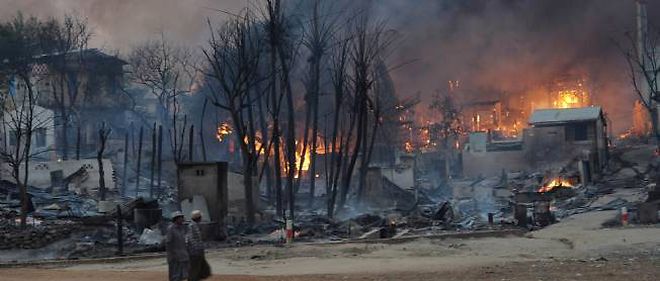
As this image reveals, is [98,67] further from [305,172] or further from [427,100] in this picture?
[427,100]

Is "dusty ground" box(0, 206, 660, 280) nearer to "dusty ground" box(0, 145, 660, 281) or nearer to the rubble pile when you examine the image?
"dusty ground" box(0, 145, 660, 281)

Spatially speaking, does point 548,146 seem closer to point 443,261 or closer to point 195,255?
point 443,261

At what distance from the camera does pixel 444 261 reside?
44.0 ft

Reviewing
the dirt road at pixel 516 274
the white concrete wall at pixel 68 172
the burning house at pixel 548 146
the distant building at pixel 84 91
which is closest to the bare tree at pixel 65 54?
the distant building at pixel 84 91

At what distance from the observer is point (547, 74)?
7262 cm

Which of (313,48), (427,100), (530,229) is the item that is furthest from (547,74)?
(530,229)

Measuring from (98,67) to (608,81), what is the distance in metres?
47.1

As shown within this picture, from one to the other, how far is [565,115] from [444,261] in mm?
37444

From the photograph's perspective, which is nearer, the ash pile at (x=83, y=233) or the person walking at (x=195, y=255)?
the person walking at (x=195, y=255)

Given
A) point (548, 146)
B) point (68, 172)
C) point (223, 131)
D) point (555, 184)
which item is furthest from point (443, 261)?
point (223, 131)

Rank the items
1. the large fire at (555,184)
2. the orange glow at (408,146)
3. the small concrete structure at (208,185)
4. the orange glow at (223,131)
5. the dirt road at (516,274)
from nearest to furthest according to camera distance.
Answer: the dirt road at (516,274) → the small concrete structure at (208,185) → the large fire at (555,184) → the orange glow at (223,131) → the orange glow at (408,146)

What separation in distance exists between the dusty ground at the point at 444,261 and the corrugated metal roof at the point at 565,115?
3012 cm

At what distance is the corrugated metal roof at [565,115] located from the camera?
46531 mm

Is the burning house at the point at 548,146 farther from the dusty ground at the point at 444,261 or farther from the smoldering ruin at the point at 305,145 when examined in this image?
the dusty ground at the point at 444,261
